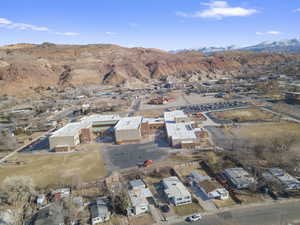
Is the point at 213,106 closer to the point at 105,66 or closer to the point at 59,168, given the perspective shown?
the point at 59,168

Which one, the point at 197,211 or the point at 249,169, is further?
the point at 249,169

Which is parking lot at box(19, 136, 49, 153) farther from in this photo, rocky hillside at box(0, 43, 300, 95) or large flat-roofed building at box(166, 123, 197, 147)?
rocky hillside at box(0, 43, 300, 95)

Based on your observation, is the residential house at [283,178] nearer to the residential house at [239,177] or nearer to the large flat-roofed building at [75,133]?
the residential house at [239,177]

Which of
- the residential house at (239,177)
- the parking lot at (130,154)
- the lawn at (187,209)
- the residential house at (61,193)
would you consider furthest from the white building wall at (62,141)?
the residential house at (239,177)

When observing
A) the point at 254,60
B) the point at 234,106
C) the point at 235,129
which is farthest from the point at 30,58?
the point at 254,60

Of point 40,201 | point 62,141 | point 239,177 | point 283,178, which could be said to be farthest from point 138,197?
point 62,141

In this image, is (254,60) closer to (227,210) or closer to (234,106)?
(234,106)
